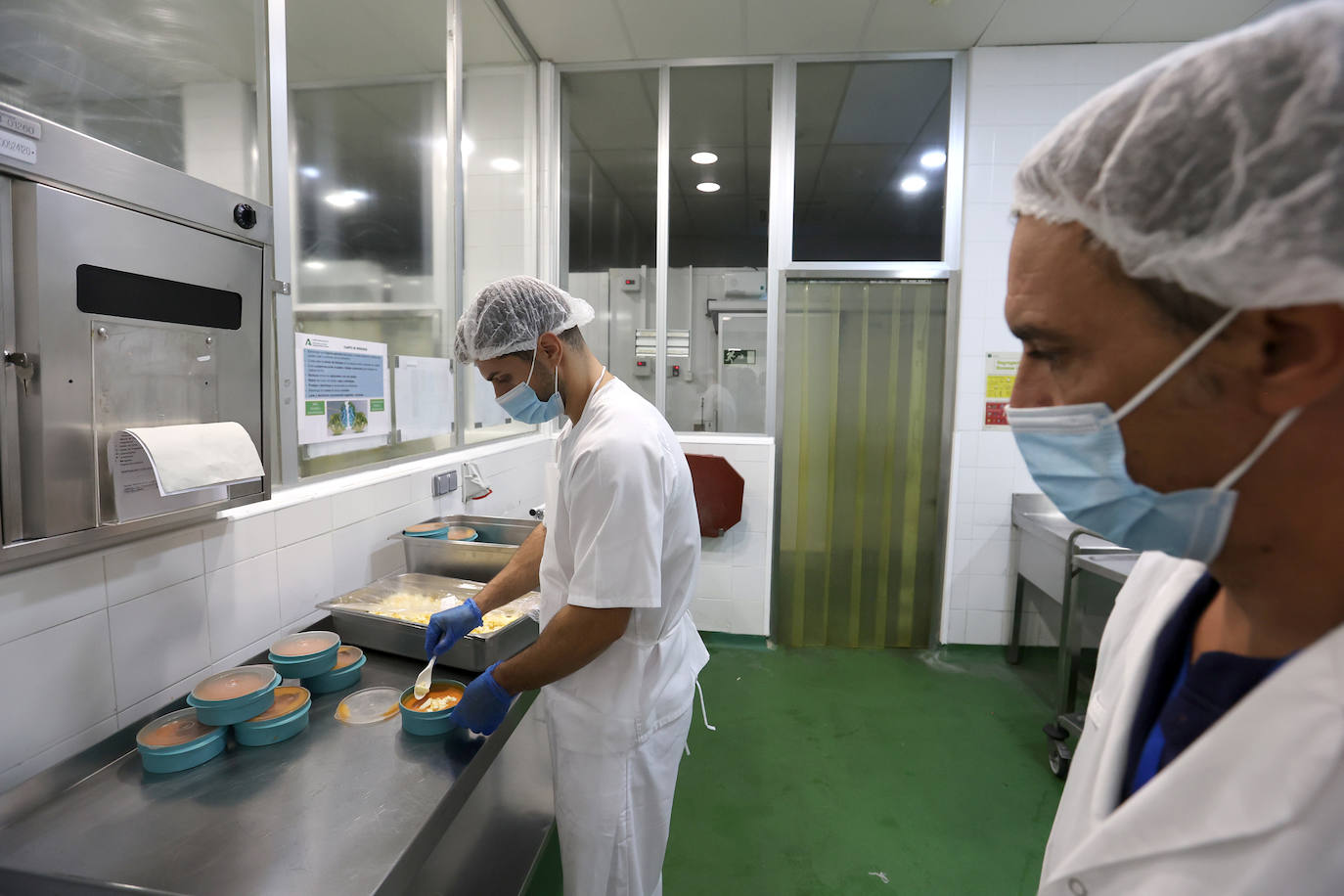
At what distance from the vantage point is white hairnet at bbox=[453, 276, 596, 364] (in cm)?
130

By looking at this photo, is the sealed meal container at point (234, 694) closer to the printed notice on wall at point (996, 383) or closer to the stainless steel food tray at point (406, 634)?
the stainless steel food tray at point (406, 634)

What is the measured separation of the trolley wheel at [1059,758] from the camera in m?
2.24

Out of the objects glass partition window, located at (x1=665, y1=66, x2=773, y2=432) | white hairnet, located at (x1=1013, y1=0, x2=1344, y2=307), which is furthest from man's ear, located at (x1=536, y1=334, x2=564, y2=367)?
glass partition window, located at (x1=665, y1=66, x2=773, y2=432)

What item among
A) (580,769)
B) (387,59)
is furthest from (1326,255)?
(387,59)

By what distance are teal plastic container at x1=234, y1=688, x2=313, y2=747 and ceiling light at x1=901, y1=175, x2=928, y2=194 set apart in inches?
197

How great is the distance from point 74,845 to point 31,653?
0.30m

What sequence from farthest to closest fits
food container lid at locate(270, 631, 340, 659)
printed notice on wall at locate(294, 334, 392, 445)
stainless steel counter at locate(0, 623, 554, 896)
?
1. printed notice on wall at locate(294, 334, 392, 445)
2. food container lid at locate(270, 631, 340, 659)
3. stainless steel counter at locate(0, 623, 554, 896)

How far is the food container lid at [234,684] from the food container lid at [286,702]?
48 millimetres

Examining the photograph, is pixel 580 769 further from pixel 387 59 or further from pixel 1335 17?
pixel 387 59

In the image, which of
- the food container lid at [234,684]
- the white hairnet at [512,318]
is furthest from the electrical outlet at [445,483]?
the food container lid at [234,684]

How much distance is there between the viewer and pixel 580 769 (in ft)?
4.06

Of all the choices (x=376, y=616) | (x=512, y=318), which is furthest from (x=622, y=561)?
(x=376, y=616)

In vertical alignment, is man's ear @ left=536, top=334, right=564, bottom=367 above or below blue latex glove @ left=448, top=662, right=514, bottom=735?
above

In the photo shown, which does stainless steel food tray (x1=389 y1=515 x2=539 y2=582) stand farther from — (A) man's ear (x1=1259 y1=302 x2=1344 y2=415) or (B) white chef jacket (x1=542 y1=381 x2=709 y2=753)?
(A) man's ear (x1=1259 y1=302 x2=1344 y2=415)
